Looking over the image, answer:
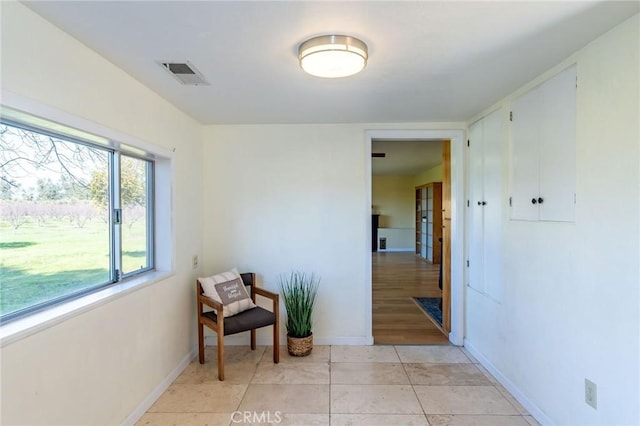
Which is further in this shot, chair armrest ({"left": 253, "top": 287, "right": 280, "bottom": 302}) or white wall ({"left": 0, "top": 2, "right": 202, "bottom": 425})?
chair armrest ({"left": 253, "top": 287, "right": 280, "bottom": 302})

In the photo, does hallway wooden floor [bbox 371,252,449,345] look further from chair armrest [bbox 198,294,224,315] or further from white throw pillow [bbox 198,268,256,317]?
chair armrest [bbox 198,294,224,315]

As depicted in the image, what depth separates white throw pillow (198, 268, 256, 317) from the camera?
2.85m

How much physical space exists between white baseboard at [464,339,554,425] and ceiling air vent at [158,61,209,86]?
3.12 meters

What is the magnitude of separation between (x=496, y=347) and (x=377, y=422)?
1265 mm

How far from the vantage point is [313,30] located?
5.08 feet

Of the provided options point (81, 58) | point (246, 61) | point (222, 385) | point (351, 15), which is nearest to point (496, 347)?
point (222, 385)

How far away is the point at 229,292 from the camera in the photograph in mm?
2918

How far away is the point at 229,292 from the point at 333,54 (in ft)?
7.19

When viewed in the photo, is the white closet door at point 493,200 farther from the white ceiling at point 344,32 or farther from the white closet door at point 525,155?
the white ceiling at point 344,32

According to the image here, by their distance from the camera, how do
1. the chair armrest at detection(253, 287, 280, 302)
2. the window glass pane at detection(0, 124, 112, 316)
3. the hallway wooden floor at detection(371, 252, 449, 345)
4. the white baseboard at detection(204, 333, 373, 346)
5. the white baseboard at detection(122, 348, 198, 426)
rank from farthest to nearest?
the hallway wooden floor at detection(371, 252, 449, 345)
the white baseboard at detection(204, 333, 373, 346)
the chair armrest at detection(253, 287, 280, 302)
the white baseboard at detection(122, 348, 198, 426)
the window glass pane at detection(0, 124, 112, 316)

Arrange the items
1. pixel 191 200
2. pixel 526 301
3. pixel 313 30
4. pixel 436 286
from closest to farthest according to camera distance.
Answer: pixel 313 30 < pixel 526 301 < pixel 191 200 < pixel 436 286

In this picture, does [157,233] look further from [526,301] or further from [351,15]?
[526,301]

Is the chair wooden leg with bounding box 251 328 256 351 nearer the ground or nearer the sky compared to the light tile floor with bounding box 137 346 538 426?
nearer the sky

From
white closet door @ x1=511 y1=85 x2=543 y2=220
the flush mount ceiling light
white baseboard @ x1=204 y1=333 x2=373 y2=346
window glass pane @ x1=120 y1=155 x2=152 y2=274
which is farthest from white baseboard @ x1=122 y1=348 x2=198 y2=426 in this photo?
white closet door @ x1=511 y1=85 x2=543 y2=220
